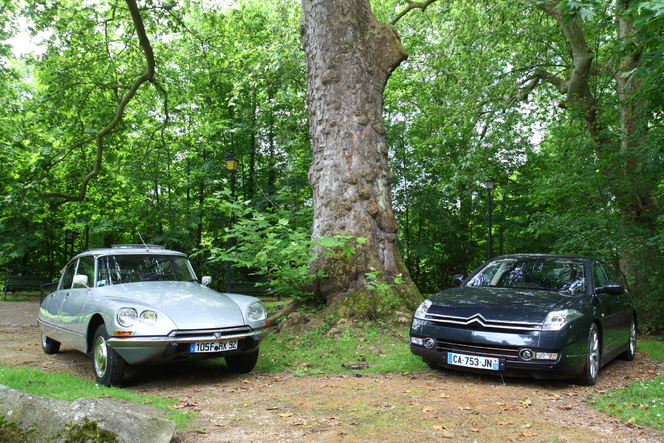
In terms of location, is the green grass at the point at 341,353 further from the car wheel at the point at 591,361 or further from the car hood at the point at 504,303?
the car wheel at the point at 591,361

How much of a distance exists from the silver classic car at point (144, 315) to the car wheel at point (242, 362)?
0.01 metres

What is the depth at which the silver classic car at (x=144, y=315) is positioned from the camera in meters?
5.54

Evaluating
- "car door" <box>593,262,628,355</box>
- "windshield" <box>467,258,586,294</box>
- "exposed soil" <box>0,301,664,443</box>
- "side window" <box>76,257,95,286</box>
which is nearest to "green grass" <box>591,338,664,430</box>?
"exposed soil" <box>0,301,664,443</box>

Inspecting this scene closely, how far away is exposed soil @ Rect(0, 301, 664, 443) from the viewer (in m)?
4.02

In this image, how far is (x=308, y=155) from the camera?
63.6ft

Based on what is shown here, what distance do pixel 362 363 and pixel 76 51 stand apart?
13.4m

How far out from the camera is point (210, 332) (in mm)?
5785

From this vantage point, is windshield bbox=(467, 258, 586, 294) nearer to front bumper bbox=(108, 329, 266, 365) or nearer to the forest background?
the forest background

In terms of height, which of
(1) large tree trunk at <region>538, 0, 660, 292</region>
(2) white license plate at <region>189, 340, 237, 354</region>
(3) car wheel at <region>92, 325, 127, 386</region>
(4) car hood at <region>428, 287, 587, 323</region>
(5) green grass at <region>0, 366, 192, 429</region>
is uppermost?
(1) large tree trunk at <region>538, 0, 660, 292</region>

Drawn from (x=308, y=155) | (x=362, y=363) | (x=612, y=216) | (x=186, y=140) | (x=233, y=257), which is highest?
(x=186, y=140)

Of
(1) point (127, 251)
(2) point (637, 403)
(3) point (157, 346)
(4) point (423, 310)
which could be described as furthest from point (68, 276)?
(2) point (637, 403)

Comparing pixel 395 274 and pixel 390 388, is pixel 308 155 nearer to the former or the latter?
pixel 395 274

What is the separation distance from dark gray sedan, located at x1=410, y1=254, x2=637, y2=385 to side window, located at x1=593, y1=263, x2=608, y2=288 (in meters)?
0.03

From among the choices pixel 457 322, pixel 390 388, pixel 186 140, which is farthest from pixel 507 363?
pixel 186 140
